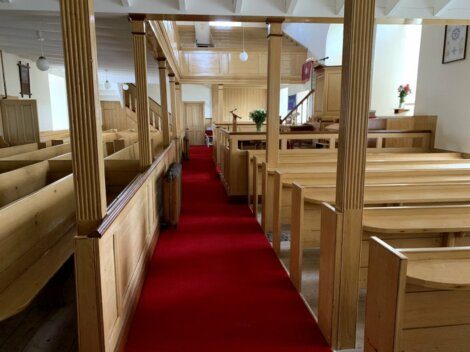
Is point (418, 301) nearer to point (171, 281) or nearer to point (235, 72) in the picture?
point (171, 281)

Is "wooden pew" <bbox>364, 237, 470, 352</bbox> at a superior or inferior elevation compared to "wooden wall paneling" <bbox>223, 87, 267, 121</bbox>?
inferior

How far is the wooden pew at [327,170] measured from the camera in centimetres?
348

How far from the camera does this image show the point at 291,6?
376 centimetres

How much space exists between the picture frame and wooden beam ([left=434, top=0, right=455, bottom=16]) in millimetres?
8019

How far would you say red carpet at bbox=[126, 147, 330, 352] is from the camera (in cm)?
203

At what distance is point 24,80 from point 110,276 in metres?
→ 7.79

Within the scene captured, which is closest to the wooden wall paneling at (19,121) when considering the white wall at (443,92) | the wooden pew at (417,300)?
the wooden pew at (417,300)

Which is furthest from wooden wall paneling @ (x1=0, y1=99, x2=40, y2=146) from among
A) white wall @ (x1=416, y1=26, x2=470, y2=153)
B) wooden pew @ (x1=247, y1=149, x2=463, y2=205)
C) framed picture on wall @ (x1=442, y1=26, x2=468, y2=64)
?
framed picture on wall @ (x1=442, y1=26, x2=468, y2=64)

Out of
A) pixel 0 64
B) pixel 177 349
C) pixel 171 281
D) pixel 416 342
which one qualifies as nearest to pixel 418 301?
pixel 416 342

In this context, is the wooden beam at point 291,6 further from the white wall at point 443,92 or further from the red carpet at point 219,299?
the white wall at point 443,92

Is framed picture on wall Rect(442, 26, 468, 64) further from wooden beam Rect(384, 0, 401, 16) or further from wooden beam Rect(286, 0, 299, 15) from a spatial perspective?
wooden beam Rect(286, 0, 299, 15)

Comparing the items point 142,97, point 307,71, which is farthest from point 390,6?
point 307,71

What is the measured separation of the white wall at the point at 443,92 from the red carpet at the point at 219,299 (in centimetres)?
346

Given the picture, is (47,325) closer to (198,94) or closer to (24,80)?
(24,80)
